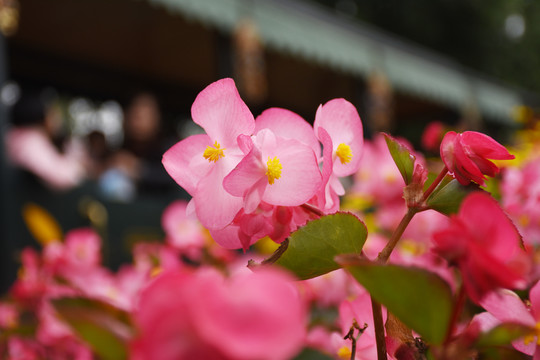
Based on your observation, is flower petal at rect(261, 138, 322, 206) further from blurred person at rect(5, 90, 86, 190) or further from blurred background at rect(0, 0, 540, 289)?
blurred person at rect(5, 90, 86, 190)

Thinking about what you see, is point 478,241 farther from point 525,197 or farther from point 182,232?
point 182,232

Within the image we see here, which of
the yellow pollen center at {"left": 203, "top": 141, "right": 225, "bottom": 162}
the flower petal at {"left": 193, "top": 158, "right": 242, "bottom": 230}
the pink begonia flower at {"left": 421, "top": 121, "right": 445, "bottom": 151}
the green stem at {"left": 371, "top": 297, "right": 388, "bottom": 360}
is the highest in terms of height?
the yellow pollen center at {"left": 203, "top": 141, "right": 225, "bottom": 162}

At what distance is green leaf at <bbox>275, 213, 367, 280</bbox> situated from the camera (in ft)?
0.96

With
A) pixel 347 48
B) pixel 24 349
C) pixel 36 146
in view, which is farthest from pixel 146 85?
pixel 24 349

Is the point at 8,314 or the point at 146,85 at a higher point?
the point at 8,314

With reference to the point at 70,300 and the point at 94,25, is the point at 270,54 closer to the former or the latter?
the point at 94,25

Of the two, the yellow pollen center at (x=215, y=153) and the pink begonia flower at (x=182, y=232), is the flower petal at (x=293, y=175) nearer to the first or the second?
the yellow pollen center at (x=215, y=153)

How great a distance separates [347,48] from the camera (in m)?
4.71

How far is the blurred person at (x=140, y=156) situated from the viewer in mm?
2734

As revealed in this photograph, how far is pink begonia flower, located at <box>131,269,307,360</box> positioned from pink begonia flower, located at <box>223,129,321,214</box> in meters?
0.13

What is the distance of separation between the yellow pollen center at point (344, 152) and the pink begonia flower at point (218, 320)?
0.66 ft

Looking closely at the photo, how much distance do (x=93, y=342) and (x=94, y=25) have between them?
4.32 m

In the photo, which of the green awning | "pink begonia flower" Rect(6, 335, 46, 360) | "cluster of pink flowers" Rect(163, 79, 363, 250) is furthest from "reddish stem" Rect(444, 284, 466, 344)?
the green awning

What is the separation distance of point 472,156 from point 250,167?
0.13 metres
